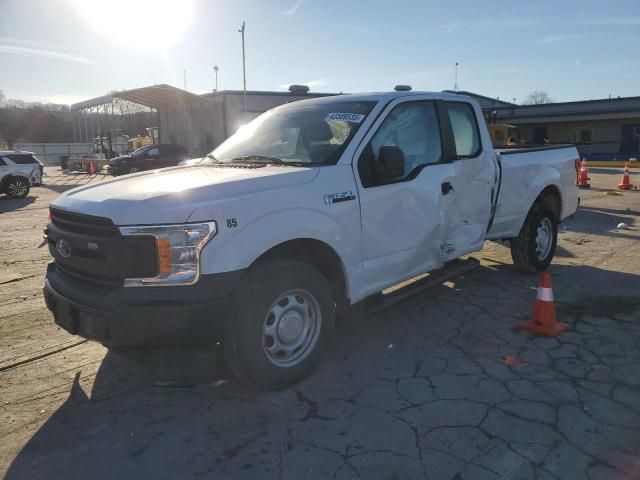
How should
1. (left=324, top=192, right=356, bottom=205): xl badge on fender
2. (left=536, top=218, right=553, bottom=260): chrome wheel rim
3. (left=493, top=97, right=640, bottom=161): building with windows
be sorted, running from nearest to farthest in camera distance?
(left=324, top=192, right=356, bottom=205): xl badge on fender, (left=536, top=218, right=553, bottom=260): chrome wheel rim, (left=493, top=97, right=640, bottom=161): building with windows

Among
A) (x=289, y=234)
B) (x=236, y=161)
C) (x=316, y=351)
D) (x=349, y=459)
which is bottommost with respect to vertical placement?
(x=349, y=459)

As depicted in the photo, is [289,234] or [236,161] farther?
[236,161]

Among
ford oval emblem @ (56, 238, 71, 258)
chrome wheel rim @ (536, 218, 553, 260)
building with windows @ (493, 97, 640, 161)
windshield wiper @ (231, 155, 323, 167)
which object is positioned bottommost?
chrome wheel rim @ (536, 218, 553, 260)

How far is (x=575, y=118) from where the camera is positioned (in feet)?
130

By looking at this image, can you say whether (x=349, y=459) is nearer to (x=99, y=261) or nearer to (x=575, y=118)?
(x=99, y=261)

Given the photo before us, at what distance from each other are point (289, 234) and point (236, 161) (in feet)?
4.04

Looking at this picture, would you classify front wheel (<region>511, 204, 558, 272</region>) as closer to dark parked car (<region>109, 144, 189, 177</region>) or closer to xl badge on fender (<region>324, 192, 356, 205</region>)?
xl badge on fender (<region>324, 192, 356, 205</region>)

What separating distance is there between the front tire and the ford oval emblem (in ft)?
3.95

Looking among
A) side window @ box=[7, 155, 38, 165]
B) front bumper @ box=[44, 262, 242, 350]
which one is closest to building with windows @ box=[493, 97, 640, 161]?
side window @ box=[7, 155, 38, 165]

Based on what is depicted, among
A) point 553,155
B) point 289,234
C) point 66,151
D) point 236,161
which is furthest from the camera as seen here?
point 66,151

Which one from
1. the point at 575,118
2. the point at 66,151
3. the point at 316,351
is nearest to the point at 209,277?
the point at 316,351

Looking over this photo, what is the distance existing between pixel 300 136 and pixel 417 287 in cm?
172

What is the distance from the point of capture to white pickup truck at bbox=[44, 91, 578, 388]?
9.42 ft

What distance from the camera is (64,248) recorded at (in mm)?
3303
